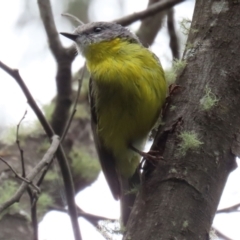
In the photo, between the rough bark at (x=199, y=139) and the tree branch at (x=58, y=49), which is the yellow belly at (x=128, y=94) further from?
the rough bark at (x=199, y=139)

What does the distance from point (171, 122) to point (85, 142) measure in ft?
7.31

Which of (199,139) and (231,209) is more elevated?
(231,209)

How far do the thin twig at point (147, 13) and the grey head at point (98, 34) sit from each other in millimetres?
167

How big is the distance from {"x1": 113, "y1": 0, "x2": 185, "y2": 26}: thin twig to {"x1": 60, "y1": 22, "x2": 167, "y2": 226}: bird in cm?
18

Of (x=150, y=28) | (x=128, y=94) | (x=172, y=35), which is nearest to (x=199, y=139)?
(x=128, y=94)

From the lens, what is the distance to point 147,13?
432 cm

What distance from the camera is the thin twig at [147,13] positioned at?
14.0 feet

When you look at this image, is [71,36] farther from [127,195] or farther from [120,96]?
[127,195]

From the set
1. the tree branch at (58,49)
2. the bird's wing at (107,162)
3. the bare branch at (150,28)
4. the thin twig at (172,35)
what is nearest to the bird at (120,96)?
the bird's wing at (107,162)

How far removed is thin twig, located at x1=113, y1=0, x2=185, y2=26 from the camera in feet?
14.0

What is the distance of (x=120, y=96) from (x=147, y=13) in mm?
1105

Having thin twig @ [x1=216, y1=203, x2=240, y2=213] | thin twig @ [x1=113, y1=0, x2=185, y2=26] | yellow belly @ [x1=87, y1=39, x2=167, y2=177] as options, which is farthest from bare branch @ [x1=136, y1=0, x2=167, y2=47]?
thin twig @ [x1=216, y1=203, x2=240, y2=213]

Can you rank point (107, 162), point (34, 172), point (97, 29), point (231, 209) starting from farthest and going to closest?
point (97, 29), point (107, 162), point (231, 209), point (34, 172)

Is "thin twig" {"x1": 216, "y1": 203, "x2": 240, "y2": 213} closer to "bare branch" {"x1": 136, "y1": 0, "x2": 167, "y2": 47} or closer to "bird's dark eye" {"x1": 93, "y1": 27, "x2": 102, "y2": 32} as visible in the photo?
"bird's dark eye" {"x1": 93, "y1": 27, "x2": 102, "y2": 32}
